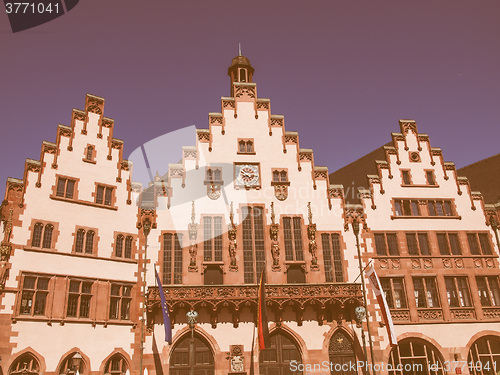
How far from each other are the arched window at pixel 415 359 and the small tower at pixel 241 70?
24537 millimetres

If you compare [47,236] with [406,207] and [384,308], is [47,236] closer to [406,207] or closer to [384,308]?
[384,308]

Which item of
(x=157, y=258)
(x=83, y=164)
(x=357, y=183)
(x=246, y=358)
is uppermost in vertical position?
(x=357, y=183)

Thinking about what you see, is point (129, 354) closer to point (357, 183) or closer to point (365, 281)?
point (365, 281)

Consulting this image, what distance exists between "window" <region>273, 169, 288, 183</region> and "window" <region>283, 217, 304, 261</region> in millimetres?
3192

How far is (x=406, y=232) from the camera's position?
A: 3750 centimetres

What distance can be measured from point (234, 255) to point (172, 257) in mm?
4397

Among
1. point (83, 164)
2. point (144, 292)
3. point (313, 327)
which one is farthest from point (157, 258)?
point (313, 327)

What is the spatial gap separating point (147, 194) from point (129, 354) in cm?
1168

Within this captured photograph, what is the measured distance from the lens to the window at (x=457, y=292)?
118 ft

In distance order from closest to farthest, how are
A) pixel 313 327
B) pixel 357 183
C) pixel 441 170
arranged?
1. pixel 313 327
2. pixel 441 170
3. pixel 357 183

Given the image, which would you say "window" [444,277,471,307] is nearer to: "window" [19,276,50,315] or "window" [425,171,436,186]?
"window" [425,171,436,186]

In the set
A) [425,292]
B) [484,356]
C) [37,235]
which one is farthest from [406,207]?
[37,235]

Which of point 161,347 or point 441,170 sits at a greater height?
point 441,170

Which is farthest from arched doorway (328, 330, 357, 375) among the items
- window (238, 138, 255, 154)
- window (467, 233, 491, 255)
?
window (238, 138, 255, 154)
